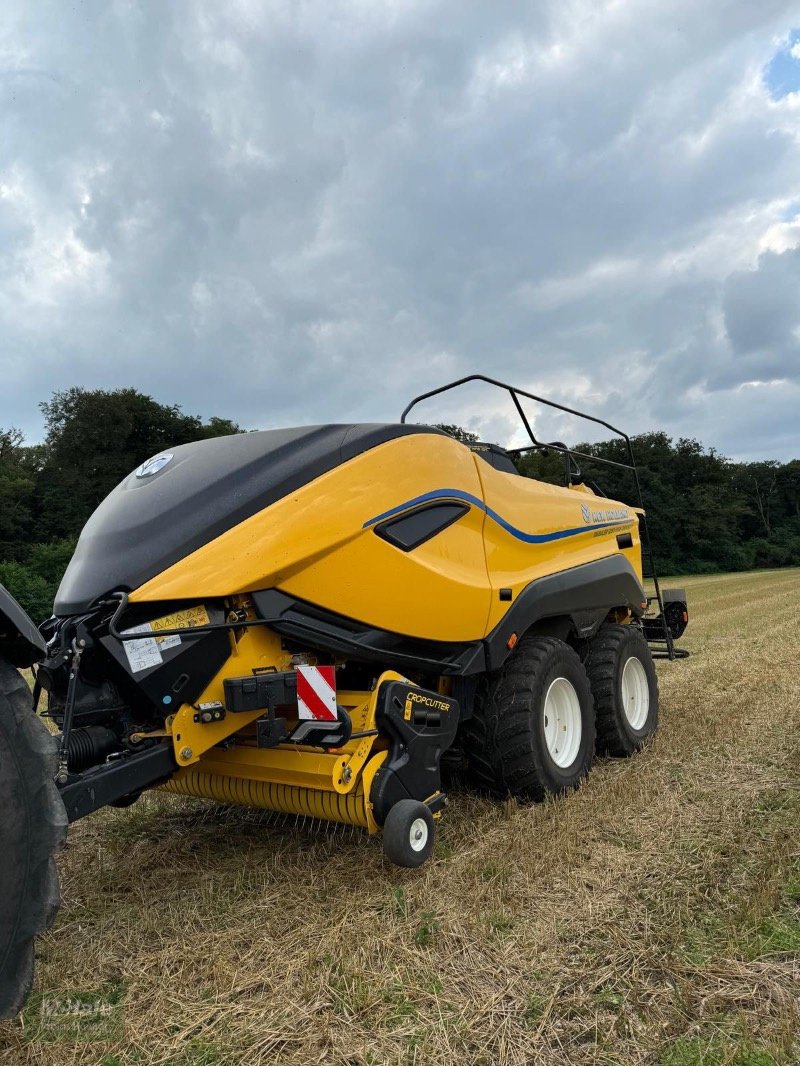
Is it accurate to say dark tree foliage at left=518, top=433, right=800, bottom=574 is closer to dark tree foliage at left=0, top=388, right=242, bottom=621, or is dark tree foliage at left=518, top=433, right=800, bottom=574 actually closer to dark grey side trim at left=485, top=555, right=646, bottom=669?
dark tree foliage at left=0, top=388, right=242, bottom=621

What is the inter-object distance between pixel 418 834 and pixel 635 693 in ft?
9.75

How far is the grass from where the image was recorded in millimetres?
2205

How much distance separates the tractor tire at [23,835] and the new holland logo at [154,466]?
1.43 m

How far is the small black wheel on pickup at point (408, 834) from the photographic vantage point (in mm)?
3033

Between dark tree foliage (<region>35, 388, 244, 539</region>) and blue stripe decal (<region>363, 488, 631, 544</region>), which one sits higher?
dark tree foliage (<region>35, 388, 244, 539</region>)

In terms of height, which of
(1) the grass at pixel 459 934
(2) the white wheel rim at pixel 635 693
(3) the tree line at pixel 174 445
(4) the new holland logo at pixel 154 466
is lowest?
(1) the grass at pixel 459 934

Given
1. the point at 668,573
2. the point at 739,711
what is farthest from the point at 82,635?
the point at 668,573

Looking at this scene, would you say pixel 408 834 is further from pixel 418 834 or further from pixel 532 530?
pixel 532 530

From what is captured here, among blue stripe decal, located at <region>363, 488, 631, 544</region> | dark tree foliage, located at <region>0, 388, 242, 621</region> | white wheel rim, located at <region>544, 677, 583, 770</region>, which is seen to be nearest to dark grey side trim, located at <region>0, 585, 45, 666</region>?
blue stripe decal, located at <region>363, 488, 631, 544</region>

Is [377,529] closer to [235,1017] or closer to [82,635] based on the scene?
[82,635]

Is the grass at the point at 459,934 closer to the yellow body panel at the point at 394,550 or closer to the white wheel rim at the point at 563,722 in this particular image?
the white wheel rim at the point at 563,722

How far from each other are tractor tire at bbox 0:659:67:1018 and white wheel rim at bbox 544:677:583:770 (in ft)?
9.62

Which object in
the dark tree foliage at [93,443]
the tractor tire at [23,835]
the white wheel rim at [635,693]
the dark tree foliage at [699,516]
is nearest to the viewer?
the tractor tire at [23,835]

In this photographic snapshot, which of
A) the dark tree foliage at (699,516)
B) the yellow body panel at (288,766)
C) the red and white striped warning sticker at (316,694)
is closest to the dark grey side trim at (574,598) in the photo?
the yellow body panel at (288,766)
